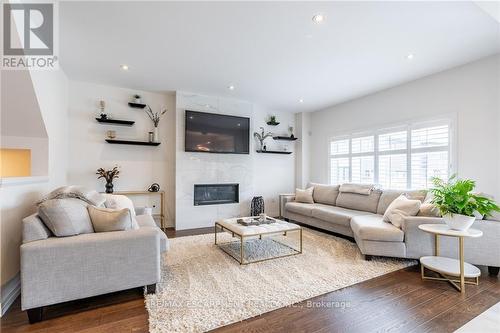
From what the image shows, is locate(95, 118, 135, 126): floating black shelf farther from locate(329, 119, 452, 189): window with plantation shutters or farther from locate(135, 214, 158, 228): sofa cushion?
locate(329, 119, 452, 189): window with plantation shutters

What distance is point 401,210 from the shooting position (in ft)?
10.3

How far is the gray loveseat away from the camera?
1.75 m

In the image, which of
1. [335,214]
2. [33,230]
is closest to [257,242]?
[335,214]

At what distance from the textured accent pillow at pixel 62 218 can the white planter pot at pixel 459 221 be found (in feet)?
11.4

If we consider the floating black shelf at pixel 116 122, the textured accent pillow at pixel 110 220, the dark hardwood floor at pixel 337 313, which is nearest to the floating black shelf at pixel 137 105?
the floating black shelf at pixel 116 122

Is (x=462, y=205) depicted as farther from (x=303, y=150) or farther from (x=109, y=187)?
(x=109, y=187)

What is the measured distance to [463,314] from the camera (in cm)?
194

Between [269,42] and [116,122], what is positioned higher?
[269,42]

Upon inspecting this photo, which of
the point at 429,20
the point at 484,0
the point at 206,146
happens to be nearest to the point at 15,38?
the point at 206,146

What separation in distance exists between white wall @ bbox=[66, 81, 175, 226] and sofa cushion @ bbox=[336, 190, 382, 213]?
135 inches

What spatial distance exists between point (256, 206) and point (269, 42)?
11.4 ft

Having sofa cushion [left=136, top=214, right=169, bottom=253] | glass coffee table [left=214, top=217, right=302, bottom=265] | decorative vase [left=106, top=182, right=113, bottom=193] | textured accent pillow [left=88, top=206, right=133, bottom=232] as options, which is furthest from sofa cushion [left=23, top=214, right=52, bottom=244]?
decorative vase [left=106, top=182, right=113, bottom=193]

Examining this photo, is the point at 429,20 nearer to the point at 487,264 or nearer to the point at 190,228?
the point at 487,264

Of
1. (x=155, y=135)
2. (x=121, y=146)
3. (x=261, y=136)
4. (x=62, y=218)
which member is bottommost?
(x=62, y=218)
